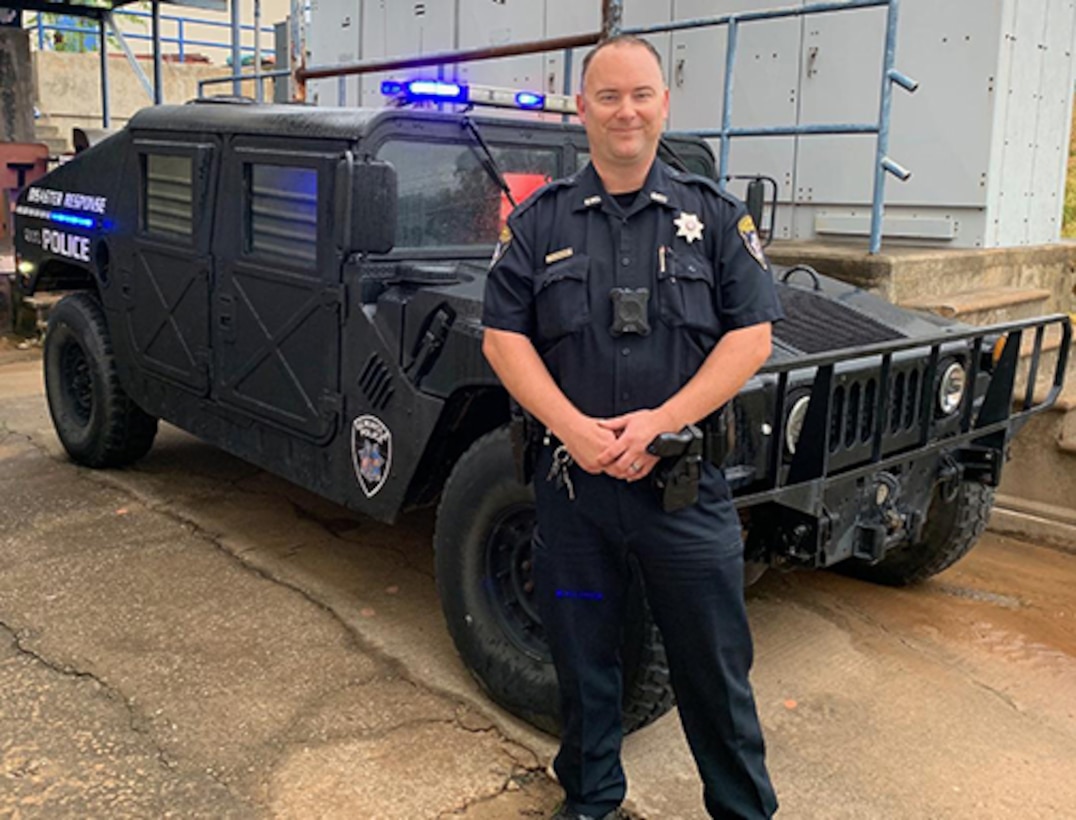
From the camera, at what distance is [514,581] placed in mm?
3086

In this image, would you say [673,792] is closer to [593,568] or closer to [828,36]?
[593,568]

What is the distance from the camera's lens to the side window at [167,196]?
14.0ft

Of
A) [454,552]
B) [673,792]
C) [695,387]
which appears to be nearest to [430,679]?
[454,552]

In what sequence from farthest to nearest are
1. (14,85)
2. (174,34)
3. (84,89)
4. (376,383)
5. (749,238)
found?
(174,34) → (84,89) → (14,85) → (376,383) → (749,238)

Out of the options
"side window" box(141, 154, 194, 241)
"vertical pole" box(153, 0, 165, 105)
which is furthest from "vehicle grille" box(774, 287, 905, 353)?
"vertical pole" box(153, 0, 165, 105)

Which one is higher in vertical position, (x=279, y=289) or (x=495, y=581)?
(x=279, y=289)

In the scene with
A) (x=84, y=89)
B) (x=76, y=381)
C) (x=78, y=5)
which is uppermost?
(x=78, y=5)

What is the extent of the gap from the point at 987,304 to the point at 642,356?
3652 mm

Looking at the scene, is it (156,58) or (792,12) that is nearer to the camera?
(792,12)

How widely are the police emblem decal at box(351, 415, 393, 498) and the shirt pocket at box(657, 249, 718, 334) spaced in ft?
4.57

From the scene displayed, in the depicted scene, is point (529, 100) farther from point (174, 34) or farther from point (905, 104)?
point (174, 34)

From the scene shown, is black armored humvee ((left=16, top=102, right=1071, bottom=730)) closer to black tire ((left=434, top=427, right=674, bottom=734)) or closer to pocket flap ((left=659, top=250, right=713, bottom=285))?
black tire ((left=434, top=427, right=674, bottom=734))

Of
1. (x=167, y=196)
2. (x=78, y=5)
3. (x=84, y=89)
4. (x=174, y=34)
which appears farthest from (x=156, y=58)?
(x=174, y=34)

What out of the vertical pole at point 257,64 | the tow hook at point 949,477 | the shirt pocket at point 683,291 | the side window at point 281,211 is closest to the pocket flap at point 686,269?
the shirt pocket at point 683,291
